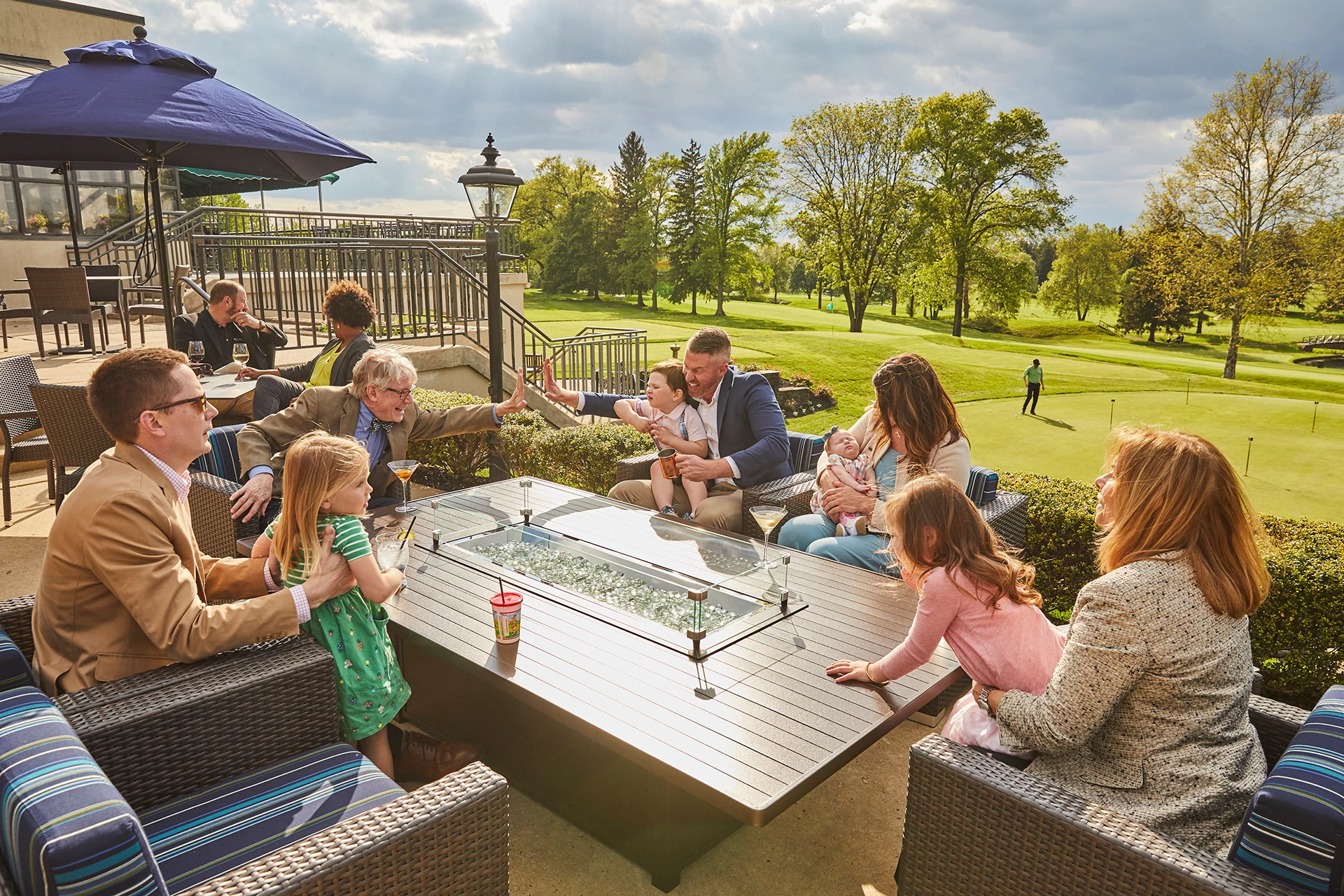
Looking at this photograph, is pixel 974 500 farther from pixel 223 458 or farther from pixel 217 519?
pixel 223 458

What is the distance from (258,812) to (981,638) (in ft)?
6.23

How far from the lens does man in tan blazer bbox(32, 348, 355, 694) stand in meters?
1.87

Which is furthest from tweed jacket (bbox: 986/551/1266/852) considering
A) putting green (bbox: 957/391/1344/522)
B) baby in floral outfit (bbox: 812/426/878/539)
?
putting green (bbox: 957/391/1344/522)

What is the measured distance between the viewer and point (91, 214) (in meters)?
13.9

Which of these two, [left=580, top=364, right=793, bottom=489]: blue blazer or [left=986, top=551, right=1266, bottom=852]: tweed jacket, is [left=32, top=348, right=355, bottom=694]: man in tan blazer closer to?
[left=986, top=551, right=1266, bottom=852]: tweed jacket

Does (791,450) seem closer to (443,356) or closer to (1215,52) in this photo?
(443,356)

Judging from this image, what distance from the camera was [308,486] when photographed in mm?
2209

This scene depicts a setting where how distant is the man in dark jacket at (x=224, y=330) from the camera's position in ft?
18.5

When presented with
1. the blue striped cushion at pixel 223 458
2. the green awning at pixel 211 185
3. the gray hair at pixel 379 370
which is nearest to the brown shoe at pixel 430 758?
the gray hair at pixel 379 370

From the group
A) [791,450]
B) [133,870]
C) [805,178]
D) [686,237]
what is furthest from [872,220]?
[133,870]

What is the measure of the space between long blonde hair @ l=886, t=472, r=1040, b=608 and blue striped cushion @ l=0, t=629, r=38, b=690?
223 centimetres

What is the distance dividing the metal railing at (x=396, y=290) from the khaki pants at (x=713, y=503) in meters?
2.72

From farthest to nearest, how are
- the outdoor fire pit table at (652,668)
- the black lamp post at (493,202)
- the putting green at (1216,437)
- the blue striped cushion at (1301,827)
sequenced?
the putting green at (1216,437) < the black lamp post at (493,202) < the outdoor fire pit table at (652,668) < the blue striped cushion at (1301,827)

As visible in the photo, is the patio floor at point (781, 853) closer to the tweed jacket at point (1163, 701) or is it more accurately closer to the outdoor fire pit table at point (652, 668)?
the outdoor fire pit table at point (652, 668)
